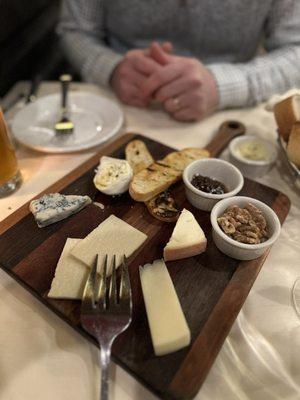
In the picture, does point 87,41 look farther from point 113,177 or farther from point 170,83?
point 113,177

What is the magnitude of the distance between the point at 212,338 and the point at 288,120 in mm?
698

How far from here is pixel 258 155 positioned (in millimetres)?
1021

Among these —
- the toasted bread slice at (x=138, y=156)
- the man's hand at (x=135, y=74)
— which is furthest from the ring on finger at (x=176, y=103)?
the toasted bread slice at (x=138, y=156)

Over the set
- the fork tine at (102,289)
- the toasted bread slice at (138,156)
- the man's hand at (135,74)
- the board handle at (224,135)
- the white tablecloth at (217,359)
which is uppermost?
the man's hand at (135,74)

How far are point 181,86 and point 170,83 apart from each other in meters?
0.04

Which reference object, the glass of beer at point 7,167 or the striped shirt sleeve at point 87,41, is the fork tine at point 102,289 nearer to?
the glass of beer at point 7,167

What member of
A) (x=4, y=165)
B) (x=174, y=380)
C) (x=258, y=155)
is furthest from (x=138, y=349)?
(x=258, y=155)

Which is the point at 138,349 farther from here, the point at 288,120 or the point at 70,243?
the point at 288,120

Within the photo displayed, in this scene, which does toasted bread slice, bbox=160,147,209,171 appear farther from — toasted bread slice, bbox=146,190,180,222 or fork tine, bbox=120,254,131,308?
fork tine, bbox=120,254,131,308

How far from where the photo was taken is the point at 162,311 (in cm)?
62

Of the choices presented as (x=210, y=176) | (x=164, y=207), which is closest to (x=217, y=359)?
(x=164, y=207)

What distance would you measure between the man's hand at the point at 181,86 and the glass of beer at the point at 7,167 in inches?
21.9

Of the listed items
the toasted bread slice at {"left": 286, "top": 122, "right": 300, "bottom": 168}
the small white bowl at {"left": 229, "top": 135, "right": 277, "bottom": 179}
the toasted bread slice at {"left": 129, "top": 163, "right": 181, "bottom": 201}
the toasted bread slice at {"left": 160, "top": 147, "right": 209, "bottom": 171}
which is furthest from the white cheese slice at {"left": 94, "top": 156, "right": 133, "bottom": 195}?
the toasted bread slice at {"left": 286, "top": 122, "right": 300, "bottom": 168}

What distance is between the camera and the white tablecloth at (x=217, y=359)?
57 cm
